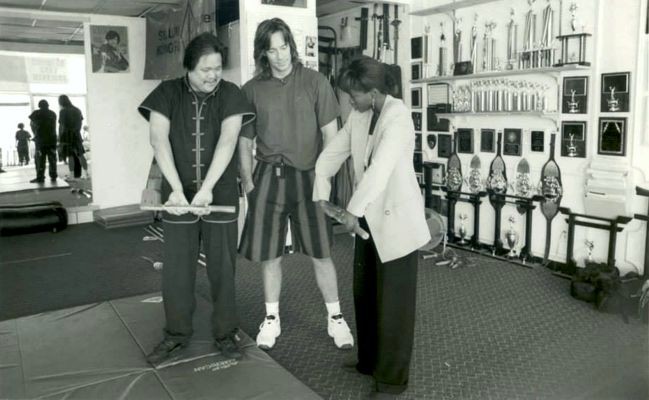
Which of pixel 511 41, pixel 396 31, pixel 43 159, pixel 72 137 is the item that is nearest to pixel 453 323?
pixel 511 41

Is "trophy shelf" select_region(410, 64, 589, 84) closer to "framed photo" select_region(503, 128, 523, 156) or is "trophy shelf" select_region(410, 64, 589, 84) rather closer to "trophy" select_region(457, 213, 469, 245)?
"framed photo" select_region(503, 128, 523, 156)

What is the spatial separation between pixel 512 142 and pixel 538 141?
0.82ft

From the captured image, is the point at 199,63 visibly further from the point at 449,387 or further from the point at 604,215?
the point at 604,215

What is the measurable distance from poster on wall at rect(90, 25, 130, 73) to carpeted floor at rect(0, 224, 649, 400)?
257 centimetres

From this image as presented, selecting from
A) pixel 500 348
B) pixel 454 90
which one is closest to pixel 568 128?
pixel 454 90

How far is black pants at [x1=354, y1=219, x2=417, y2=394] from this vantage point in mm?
2377

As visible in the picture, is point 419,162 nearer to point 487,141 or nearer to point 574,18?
point 487,141

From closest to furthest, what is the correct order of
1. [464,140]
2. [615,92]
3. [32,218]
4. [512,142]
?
[615,92], [512,142], [464,140], [32,218]

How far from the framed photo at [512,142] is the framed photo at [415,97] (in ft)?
3.50

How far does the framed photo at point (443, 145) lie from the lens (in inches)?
215

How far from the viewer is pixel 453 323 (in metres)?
3.45

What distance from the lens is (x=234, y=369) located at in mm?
2740

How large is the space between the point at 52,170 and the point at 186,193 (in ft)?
21.3

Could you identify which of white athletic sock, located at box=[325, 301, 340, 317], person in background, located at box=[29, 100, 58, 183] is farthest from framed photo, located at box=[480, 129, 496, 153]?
person in background, located at box=[29, 100, 58, 183]
